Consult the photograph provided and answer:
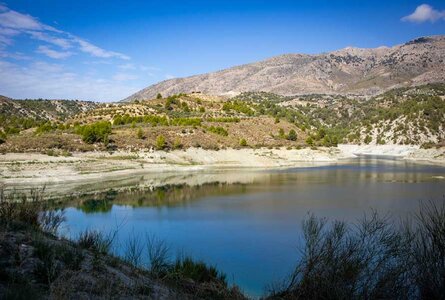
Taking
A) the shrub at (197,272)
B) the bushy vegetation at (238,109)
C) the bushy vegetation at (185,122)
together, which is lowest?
the shrub at (197,272)

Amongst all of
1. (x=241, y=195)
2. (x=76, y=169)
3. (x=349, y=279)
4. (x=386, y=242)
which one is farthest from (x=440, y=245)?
(x=76, y=169)

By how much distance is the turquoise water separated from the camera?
1336cm

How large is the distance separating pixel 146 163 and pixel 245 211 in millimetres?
25995

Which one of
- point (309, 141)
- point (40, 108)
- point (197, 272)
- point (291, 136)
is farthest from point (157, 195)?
point (40, 108)

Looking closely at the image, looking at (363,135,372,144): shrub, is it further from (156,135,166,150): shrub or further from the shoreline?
(156,135,166,150): shrub

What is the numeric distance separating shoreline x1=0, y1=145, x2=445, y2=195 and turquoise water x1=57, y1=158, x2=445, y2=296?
17.9ft

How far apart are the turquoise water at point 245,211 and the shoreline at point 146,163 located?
547 centimetres

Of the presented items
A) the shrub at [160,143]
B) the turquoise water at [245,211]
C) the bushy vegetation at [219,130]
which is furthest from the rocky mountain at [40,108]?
the turquoise water at [245,211]

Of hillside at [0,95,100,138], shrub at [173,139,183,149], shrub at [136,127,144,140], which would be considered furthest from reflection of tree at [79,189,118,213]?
hillside at [0,95,100,138]

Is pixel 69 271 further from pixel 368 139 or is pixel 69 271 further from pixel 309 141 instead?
pixel 368 139

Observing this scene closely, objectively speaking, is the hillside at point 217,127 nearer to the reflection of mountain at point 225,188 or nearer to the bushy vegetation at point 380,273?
the reflection of mountain at point 225,188

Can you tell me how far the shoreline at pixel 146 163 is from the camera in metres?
33.0

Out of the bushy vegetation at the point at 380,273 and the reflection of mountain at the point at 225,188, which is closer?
the bushy vegetation at the point at 380,273

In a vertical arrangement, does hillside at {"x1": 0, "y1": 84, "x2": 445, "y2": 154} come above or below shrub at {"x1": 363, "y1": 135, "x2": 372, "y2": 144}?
above
